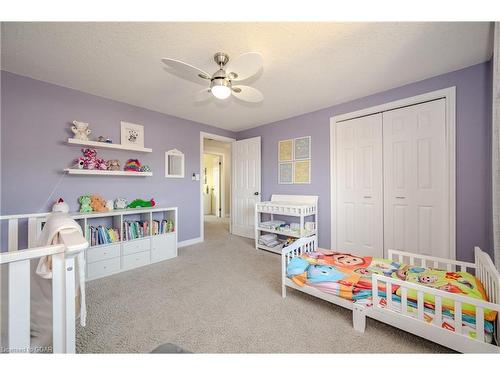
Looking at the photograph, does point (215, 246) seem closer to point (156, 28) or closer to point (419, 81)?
point (156, 28)

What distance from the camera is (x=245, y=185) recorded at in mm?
4234

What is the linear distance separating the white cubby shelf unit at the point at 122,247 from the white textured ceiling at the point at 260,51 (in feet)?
5.10

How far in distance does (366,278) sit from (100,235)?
285 cm

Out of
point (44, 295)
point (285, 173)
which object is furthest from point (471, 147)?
point (44, 295)

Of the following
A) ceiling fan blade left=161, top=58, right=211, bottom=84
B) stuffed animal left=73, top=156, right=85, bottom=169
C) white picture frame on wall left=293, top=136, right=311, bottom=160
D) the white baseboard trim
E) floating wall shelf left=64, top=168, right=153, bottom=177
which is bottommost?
the white baseboard trim

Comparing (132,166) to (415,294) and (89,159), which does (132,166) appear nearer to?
(89,159)

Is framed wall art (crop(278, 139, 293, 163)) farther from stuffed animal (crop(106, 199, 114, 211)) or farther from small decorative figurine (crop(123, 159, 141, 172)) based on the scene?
stuffed animal (crop(106, 199, 114, 211))

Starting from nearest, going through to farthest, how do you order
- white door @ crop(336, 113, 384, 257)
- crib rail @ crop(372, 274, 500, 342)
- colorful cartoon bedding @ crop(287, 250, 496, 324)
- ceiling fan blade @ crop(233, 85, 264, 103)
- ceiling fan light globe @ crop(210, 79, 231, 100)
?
crib rail @ crop(372, 274, 500, 342)
colorful cartoon bedding @ crop(287, 250, 496, 324)
ceiling fan light globe @ crop(210, 79, 231, 100)
ceiling fan blade @ crop(233, 85, 264, 103)
white door @ crop(336, 113, 384, 257)

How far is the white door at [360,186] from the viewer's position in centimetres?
269

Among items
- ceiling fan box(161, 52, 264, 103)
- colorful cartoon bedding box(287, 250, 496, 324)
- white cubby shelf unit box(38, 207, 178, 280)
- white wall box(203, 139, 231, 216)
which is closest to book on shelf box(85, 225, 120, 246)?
white cubby shelf unit box(38, 207, 178, 280)

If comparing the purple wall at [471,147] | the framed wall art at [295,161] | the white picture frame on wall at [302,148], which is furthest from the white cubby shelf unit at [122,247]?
the purple wall at [471,147]

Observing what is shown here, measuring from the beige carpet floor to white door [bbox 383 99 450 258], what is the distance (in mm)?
1414

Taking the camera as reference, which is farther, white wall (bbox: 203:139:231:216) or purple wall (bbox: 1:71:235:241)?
white wall (bbox: 203:139:231:216)

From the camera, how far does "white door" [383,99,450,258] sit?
2.23 meters
